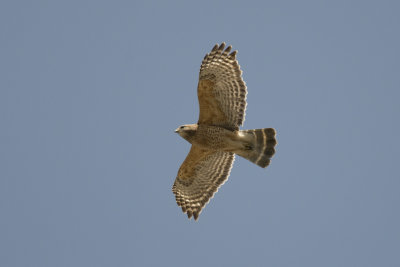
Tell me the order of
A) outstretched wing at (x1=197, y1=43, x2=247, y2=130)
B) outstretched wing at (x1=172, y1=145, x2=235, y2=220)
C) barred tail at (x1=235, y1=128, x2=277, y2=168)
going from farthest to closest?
1. outstretched wing at (x1=172, y1=145, x2=235, y2=220)
2. barred tail at (x1=235, y1=128, x2=277, y2=168)
3. outstretched wing at (x1=197, y1=43, x2=247, y2=130)

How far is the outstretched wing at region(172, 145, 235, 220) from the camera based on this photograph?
1367 centimetres

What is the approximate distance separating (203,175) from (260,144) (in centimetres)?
152

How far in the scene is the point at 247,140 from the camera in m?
13.1

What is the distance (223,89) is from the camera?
42.1 ft

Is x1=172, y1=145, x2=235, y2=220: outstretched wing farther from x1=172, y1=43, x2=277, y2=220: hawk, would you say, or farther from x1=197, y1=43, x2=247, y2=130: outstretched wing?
x1=197, y1=43, x2=247, y2=130: outstretched wing

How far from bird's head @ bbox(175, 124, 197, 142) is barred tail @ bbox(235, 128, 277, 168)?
97 centimetres

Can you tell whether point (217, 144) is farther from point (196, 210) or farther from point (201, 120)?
point (196, 210)

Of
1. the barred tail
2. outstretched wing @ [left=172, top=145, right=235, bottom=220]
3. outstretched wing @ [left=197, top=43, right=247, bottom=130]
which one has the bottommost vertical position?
outstretched wing @ [left=172, top=145, right=235, bottom=220]

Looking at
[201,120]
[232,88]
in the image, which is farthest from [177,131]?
[232,88]

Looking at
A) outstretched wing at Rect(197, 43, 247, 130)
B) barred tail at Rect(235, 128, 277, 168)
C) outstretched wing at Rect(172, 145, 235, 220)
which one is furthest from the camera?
outstretched wing at Rect(172, 145, 235, 220)

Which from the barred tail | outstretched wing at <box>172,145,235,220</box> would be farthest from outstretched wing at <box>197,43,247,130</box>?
outstretched wing at <box>172,145,235,220</box>

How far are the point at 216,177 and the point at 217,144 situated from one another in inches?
36.4

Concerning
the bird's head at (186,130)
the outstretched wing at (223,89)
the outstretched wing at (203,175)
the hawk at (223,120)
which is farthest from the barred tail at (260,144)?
the bird's head at (186,130)

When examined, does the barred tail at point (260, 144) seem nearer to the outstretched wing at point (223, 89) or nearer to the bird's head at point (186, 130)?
the outstretched wing at point (223, 89)
